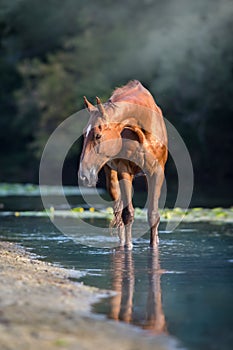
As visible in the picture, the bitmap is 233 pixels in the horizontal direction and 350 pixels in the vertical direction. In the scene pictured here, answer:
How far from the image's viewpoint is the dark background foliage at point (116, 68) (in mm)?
28719

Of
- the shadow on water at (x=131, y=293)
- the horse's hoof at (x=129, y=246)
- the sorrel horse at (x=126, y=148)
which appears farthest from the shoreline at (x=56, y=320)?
the horse's hoof at (x=129, y=246)

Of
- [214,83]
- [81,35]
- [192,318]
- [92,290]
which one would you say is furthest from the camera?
[81,35]

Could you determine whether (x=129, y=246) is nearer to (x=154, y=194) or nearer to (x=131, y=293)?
(x=154, y=194)

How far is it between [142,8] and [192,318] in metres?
32.2

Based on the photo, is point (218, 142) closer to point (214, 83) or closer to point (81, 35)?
point (214, 83)

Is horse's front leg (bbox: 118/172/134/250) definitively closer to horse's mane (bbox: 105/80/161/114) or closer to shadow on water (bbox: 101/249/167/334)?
shadow on water (bbox: 101/249/167/334)

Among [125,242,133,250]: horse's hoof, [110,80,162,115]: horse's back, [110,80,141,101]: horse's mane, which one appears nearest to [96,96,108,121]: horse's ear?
[110,80,162,115]: horse's back

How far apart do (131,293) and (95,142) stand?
8.39 feet

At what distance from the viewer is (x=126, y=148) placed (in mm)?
10398

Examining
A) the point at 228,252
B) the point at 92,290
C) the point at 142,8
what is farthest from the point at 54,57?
the point at 92,290

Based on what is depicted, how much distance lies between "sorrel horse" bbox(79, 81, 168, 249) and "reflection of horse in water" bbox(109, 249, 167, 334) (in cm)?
73

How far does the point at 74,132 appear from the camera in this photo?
32.7 meters

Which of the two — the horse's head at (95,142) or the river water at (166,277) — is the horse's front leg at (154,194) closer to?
the river water at (166,277)

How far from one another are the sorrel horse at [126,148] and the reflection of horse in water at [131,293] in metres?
0.73
